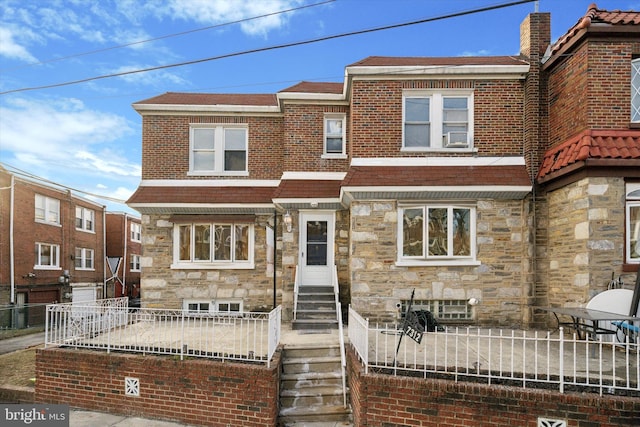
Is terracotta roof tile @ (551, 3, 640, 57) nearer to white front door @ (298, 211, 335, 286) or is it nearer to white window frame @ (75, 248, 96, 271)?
white front door @ (298, 211, 335, 286)

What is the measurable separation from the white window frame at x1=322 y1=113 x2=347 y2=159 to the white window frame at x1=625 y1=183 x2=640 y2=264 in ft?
22.4

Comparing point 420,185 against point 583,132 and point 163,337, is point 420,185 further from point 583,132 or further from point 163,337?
point 163,337

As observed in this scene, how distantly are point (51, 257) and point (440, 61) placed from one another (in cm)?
2157

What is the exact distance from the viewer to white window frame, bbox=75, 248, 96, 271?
2538cm

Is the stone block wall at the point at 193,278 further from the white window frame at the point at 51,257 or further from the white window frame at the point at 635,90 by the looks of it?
the white window frame at the point at 51,257

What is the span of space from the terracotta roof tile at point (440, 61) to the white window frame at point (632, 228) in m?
3.93

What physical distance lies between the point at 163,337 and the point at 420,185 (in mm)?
6591

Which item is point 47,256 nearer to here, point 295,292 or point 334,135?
point 295,292

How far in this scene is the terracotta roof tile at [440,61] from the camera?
10922mm

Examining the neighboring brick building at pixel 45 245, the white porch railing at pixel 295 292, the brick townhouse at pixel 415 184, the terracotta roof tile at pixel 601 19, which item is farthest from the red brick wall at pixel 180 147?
the neighboring brick building at pixel 45 245

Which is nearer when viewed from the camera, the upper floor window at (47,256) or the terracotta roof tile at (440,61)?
the terracotta roof tile at (440,61)

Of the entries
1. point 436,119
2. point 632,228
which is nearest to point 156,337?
point 436,119

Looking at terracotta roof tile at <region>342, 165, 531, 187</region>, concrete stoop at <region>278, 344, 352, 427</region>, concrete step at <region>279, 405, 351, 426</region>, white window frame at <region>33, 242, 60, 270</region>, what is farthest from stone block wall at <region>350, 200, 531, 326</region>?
white window frame at <region>33, 242, 60, 270</region>

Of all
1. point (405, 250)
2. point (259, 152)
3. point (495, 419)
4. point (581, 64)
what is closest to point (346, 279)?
Answer: point (405, 250)
